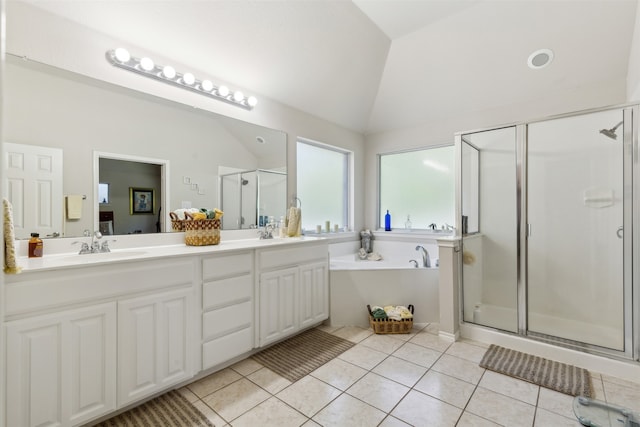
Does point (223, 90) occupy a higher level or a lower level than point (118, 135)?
higher

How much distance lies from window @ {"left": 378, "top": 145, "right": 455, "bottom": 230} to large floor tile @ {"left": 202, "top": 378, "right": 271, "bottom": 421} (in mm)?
2677

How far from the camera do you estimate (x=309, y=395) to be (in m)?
1.82

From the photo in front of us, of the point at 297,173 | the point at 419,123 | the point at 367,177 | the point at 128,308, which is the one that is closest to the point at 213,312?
the point at 128,308

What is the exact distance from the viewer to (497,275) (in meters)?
2.86

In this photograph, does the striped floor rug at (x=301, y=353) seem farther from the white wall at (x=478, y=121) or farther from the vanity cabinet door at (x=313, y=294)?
the white wall at (x=478, y=121)

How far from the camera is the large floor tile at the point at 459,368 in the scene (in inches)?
78.7

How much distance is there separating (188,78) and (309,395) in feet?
7.72

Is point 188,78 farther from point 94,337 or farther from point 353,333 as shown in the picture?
point 353,333

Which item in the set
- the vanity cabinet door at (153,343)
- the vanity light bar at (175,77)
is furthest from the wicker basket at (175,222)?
the vanity light bar at (175,77)

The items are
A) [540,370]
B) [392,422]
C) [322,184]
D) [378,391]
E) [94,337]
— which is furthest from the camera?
[322,184]

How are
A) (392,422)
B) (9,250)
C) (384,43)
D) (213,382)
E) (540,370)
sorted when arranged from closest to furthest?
(9,250)
(392,422)
(213,382)
(540,370)
(384,43)

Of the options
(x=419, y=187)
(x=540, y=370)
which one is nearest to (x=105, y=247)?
(x=540, y=370)

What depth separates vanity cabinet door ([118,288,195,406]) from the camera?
1560 mm

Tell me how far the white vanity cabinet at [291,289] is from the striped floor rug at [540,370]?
1.37 m
